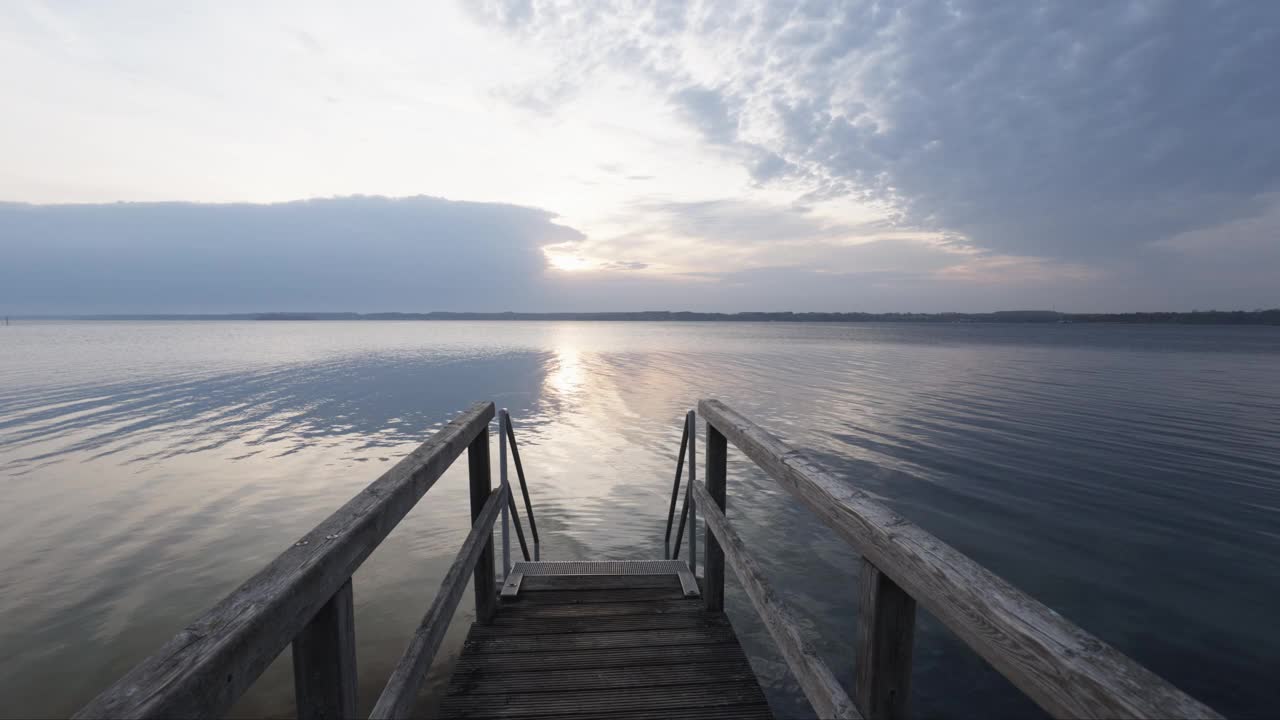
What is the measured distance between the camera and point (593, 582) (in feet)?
15.5

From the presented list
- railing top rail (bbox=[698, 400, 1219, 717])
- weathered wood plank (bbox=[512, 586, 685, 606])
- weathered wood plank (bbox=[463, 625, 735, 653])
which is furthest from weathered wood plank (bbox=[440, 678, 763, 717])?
railing top rail (bbox=[698, 400, 1219, 717])

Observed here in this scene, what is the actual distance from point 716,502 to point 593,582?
143cm

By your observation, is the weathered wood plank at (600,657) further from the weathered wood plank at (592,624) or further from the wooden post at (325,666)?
the wooden post at (325,666)

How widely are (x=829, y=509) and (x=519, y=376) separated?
1220 inches

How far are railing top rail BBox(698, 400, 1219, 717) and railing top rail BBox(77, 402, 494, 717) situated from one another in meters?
1.50

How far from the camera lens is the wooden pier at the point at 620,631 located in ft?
3.67

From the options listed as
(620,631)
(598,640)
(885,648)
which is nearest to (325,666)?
(885,648)

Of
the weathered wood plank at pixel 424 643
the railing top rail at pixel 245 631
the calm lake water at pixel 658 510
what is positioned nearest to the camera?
the railing top rail at pixel 245 631

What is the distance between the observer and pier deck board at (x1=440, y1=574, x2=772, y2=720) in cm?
318

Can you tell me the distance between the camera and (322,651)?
168 centimetres

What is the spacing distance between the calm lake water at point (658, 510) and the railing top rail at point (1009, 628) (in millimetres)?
4134

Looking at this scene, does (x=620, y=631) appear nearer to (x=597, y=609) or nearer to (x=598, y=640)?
(x=598, y=640)

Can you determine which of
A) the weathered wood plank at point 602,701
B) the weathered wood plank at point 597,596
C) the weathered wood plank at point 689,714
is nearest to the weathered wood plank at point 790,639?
the weathered wood plank at point 689,714

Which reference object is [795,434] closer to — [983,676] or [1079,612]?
[1079,612]
